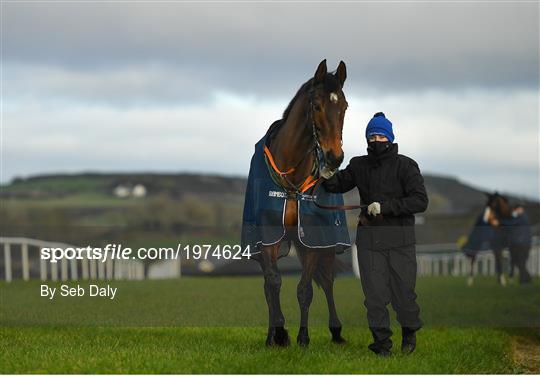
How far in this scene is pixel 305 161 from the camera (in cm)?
973

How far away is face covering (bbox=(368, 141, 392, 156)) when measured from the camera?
948cm

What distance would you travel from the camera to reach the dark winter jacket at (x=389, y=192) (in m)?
9.44

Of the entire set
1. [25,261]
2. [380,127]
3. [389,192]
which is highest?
[380,127]

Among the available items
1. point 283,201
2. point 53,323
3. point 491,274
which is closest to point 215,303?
point 53,323

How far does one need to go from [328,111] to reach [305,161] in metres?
0.72

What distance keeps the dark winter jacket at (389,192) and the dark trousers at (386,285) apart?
11 centimetres

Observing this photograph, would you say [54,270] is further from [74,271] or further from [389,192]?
[389,192]

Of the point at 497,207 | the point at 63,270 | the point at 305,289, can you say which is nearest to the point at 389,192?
the point at 305,289

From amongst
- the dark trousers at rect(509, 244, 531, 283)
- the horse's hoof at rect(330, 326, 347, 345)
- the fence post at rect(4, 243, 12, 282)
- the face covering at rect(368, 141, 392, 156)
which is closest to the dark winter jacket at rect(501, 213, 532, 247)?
the dark trousers at rect(509, 244, 531, 283)

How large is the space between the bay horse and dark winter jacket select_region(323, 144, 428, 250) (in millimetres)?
382

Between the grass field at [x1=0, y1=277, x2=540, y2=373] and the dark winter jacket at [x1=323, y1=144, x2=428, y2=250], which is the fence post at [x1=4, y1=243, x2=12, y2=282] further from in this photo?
the dark winter jacket at [x1=323, y1=144, x2=428, y2=250]

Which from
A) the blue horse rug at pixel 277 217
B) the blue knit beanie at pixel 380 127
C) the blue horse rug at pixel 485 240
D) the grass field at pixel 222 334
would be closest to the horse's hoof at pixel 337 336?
the grass field at pixel 222 334

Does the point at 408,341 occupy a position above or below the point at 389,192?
below

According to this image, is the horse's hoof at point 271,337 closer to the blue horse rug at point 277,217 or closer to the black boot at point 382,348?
the blue horse rug at point 277,217
